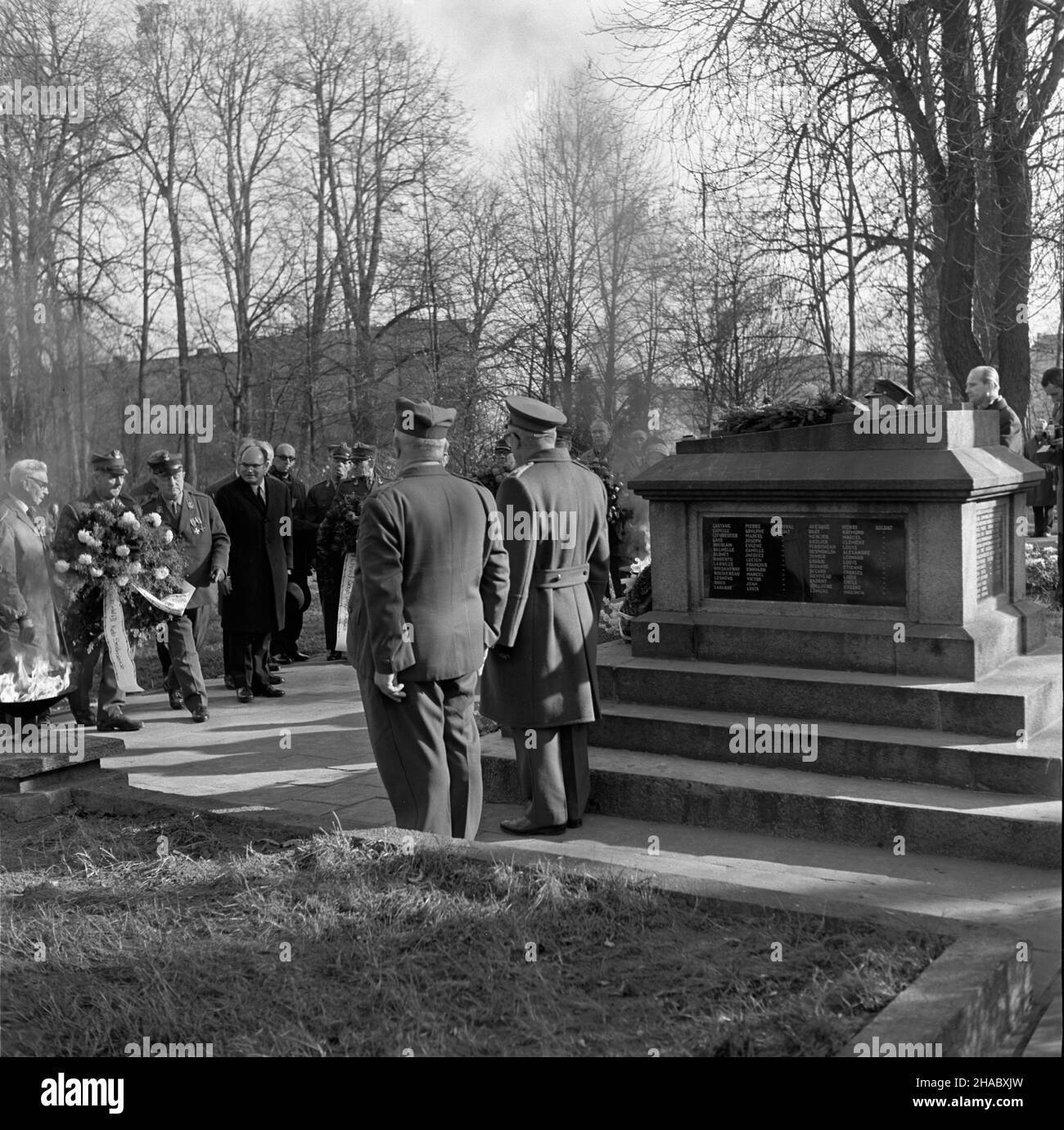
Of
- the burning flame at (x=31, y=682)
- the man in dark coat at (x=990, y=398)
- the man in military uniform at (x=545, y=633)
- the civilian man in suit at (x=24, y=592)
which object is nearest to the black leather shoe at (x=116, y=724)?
the civilian man in suit at (x=24, y=592)

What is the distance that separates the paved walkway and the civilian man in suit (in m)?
1.03

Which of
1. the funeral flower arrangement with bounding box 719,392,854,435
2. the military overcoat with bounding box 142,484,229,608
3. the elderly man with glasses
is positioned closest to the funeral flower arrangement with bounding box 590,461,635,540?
the military overcoat with bounding box 142,484,229,608

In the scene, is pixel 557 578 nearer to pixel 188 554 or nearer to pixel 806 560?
pixel 806 560

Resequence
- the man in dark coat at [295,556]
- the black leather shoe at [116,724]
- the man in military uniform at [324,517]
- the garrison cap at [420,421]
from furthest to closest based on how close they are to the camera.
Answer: the man in dark coat at [295,556] < the man in military uniform at [324,517] < the black leather shoe at [116,724] < the garrison cap at [420,421]

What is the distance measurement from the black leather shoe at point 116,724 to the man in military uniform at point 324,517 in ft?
10.9

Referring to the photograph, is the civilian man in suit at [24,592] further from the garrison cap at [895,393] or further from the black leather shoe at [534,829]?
the garrison cap at [895,393]

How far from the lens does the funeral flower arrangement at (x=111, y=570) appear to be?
9555 mm

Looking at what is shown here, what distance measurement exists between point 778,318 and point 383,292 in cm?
946

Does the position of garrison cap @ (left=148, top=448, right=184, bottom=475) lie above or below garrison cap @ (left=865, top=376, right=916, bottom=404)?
below

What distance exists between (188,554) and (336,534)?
235cm

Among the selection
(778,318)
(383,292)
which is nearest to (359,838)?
(778,318)

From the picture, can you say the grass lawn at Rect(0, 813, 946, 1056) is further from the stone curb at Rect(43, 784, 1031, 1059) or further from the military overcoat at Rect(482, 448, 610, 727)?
the military overcoat at Rect(482, 448, 610, 727)

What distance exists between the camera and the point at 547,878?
503cm

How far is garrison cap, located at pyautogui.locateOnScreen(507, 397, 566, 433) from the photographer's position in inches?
262
